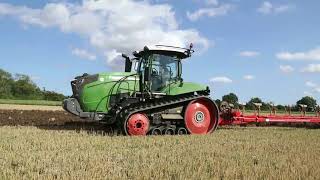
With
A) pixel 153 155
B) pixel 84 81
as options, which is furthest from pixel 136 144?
pixel 84 81

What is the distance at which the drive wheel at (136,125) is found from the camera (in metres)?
13.8

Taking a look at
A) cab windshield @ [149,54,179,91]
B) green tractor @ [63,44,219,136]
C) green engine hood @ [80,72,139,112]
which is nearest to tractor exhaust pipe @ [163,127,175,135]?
green tractor @ [63,44,219,136]

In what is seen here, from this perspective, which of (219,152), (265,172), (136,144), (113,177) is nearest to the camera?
(113,177)

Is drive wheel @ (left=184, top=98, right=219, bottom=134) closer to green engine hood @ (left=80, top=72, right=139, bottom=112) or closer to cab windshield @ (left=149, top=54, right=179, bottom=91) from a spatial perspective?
cab windshield @ (left=149, top=54, right=179, bottom=91)

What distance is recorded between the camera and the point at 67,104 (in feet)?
45.9

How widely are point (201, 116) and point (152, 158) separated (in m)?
6.39

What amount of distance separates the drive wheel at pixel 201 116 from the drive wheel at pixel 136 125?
1387 mm

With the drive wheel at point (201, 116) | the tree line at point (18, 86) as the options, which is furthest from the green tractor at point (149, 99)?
the tree line at point (18, 86)

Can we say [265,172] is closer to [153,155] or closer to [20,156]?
[153,155]

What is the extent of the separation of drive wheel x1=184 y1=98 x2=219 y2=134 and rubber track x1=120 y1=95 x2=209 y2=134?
24 centimetres

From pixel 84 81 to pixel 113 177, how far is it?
776cm

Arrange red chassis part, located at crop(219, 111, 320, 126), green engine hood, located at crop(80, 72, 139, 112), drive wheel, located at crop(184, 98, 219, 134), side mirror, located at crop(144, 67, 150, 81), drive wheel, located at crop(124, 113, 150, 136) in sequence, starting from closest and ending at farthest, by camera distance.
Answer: drive wheel, located at crop(124, 113, 150, 136)
green engine hood, located at crop(80, 72, 139, 112)
side mirror, located at crop(144, 67, 150, 81)
drive wheel, located at crop(184, 98, 219, 134)
red chassis part, located at crop(219, 111, 320, 126)

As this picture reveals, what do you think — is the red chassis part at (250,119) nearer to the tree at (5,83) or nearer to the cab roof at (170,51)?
the cab roof at (170,51)

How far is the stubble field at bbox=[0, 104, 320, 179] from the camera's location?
23.7 feet
